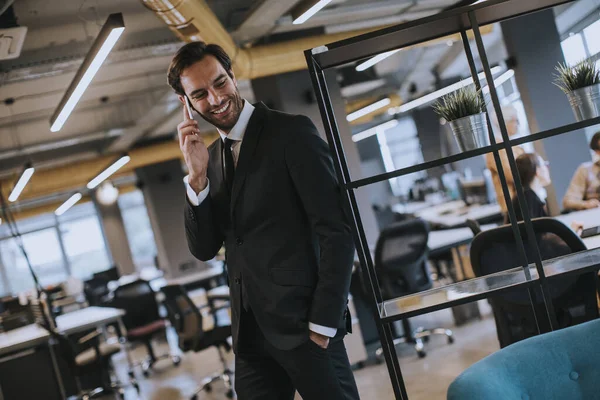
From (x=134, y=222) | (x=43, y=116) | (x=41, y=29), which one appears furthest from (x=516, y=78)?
(x=134, y=222)

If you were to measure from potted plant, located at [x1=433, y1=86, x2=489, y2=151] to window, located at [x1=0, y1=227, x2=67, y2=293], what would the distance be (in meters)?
19.7

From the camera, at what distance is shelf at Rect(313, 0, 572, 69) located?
7.84ft

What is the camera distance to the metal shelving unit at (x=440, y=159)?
2.40m

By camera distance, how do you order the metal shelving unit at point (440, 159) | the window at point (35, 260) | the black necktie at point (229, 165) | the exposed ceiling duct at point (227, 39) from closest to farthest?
the black necktie at point (229, 165) < the metal shelving unit at point (440, 159) < the exposed ceiling duct at point (227, 39) < the window at point (35, 260)


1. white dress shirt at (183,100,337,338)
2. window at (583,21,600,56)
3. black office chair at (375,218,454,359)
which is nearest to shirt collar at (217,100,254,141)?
white dress shirt at (183,100,337,338)

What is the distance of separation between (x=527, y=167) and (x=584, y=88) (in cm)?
190

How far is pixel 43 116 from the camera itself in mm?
11312

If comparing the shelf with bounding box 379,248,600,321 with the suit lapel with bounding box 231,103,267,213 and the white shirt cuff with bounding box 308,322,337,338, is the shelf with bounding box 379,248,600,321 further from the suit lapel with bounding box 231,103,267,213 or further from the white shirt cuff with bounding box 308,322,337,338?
the suit lapel with bounding box 231,103,267,213

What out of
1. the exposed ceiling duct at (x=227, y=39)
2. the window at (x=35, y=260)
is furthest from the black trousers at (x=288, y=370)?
the window at (x=35, y=260)

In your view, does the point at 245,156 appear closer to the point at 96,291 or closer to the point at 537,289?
the point at 537,289

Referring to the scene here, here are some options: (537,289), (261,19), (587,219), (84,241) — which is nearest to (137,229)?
(84,241)

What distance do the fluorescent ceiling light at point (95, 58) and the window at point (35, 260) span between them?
47.8ft

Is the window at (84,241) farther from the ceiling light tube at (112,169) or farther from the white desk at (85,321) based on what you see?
the white desk at (85,321)

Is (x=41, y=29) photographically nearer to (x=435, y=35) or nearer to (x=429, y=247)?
(x=429, y=247)
